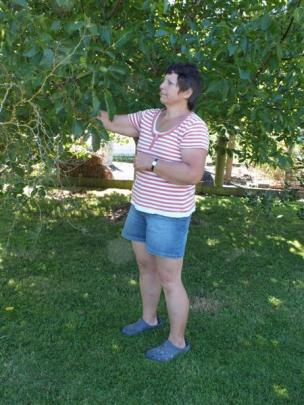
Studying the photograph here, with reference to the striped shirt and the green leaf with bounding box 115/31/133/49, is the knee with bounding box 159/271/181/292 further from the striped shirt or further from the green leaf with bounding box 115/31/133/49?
the green leaf with bounding box 115/31/133/49

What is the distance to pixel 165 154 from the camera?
270cm

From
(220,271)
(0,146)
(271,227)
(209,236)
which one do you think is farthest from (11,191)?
(271,227)

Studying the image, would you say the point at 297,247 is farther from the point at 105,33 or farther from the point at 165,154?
the point at 105,33

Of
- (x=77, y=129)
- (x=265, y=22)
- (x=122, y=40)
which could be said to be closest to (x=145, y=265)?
(x=77, y=129)

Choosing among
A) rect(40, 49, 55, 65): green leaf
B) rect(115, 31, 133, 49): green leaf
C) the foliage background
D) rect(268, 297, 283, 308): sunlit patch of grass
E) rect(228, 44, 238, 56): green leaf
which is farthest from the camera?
rect(268, 297, 283, 308): sunlit patch of grass

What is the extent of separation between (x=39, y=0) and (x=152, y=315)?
233 centimetres

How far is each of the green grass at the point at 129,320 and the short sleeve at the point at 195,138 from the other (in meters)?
1.23

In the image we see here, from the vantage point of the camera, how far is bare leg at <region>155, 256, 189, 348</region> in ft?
9.42

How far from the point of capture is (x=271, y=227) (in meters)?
6.37

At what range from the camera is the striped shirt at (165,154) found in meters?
2.64

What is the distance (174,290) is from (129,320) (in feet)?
2.40

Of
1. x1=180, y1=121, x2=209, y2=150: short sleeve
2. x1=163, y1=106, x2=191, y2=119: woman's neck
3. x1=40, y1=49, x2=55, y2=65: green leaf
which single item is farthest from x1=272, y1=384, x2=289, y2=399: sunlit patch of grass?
x1=40, y1=49, x2=55, y2=65: green leaf

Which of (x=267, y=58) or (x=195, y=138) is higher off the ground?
(x=267, y=58)

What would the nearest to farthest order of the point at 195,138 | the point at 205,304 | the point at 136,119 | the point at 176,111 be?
the point at 195,138 < the point at 176,111 < the point at 136,119 < the point at 205,304
